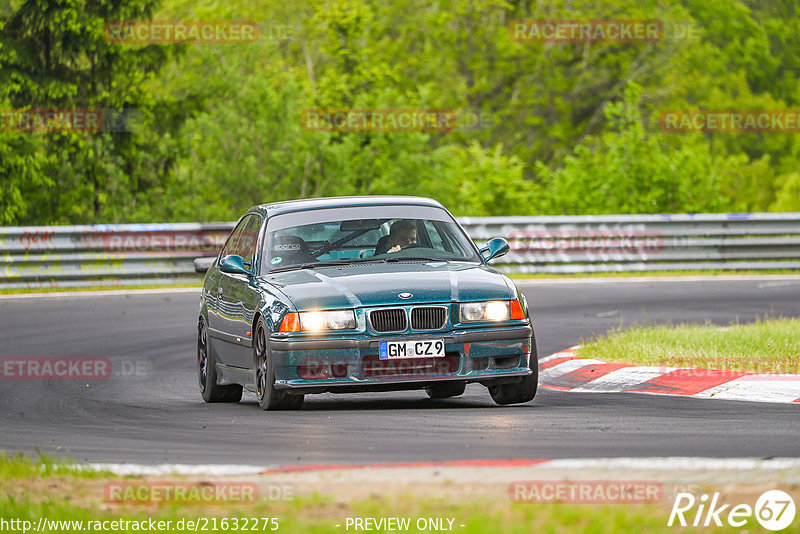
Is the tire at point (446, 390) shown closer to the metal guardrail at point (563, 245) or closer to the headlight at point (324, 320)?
the headlight at point (324, 320)

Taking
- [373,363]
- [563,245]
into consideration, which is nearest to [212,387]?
[373,363]

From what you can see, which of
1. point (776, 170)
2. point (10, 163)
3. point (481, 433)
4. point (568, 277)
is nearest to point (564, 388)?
point (481, 433)

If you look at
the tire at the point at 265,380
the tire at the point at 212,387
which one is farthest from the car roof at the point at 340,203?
the tire at the point at 265,380

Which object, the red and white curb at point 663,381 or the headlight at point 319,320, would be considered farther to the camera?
the red and white curb at point 663,381

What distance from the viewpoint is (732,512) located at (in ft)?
18.3

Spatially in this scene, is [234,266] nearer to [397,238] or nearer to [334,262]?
[334,262]

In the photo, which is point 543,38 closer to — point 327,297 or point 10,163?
point 10,163

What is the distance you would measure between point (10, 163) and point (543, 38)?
85.1 feet

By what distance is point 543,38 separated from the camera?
49.8 m

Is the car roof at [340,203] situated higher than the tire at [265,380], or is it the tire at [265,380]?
the car roof at [340,203]

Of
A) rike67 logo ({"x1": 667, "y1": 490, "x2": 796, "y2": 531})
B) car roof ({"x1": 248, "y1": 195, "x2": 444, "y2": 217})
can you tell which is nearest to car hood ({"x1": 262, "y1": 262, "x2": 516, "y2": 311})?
car roof ({"x1": 248, "y1": 195, "x2": 444, "y2": 217})

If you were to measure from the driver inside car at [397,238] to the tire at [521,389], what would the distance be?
1275 mm

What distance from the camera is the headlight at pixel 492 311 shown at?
984cm

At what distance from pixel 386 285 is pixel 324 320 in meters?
0.49
